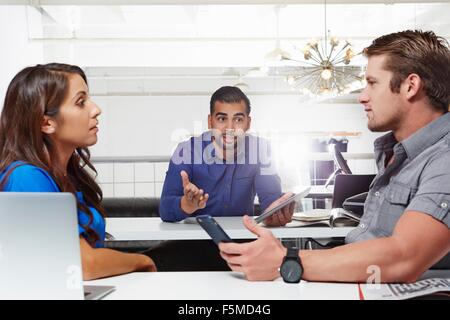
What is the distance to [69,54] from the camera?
926 cm

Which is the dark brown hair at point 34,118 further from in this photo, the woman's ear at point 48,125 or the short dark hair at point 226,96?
the short dark hair at point 226,96

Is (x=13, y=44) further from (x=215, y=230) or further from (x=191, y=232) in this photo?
(x=215, y=230)

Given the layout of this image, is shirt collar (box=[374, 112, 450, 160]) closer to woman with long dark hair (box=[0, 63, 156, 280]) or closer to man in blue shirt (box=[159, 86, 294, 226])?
woman with long dark hair (box=[0, 63, 156, 280])

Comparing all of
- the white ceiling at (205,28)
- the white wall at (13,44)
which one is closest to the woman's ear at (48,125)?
the white wall at (13,44)

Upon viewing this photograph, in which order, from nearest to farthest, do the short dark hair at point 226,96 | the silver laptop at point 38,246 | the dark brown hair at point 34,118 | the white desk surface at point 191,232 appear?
the silver laptop at point 38,246 → the dark brown hair at point 34,118 → the white desk surface at point 191,232 → the short dark hair at point 226,96

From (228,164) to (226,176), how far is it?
0.22 ft

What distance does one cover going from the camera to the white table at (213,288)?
99 centimetres

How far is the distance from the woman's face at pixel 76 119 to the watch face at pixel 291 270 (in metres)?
0.67

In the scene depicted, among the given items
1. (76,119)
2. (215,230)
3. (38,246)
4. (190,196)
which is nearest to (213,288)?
(215,230)
